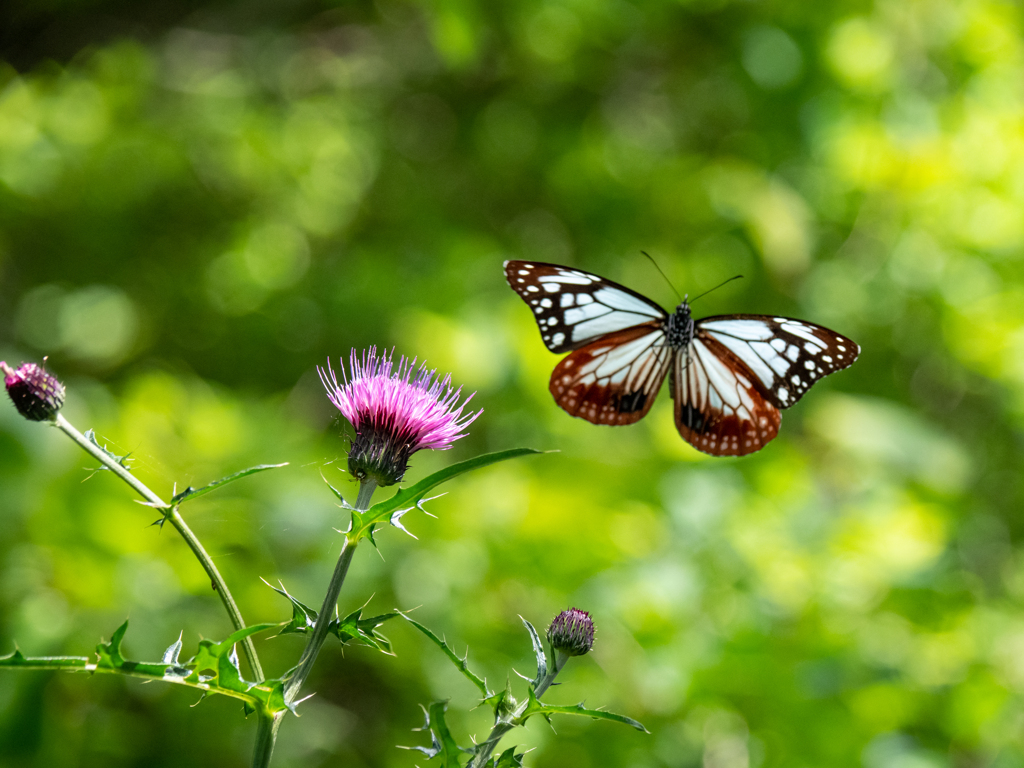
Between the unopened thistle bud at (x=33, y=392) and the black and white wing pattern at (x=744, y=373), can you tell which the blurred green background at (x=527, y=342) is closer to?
the unopened thistle bud at (x=33, y=392)

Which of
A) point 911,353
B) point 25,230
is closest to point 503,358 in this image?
point 911,353

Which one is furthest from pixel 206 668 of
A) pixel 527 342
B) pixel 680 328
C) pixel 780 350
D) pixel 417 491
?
pixel 527 342

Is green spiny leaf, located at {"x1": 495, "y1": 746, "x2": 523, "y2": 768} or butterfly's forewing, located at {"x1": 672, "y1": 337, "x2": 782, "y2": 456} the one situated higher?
butterfly's forewing, located at {"x1": 672, "y1": 337, "x2": 782, "y2": 456}

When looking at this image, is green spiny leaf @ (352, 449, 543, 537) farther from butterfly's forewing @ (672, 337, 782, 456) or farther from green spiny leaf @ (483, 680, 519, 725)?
butterfly's forewing @ (672, 337, 782, 456)

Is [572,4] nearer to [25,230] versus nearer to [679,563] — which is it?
[679,563]

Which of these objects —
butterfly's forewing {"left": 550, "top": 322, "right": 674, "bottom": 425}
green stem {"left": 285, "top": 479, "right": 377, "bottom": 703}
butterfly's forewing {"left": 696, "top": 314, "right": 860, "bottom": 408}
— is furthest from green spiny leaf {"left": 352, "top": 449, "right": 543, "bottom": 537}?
butterfly's forewing {"left": 696, "top": 314, "right": 860, "bottom": 408}

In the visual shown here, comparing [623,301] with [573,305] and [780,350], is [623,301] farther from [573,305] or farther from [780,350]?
[780,350]

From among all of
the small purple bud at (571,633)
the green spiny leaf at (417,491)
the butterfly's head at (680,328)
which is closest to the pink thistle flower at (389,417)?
the green spiny leaf at (417,491)
